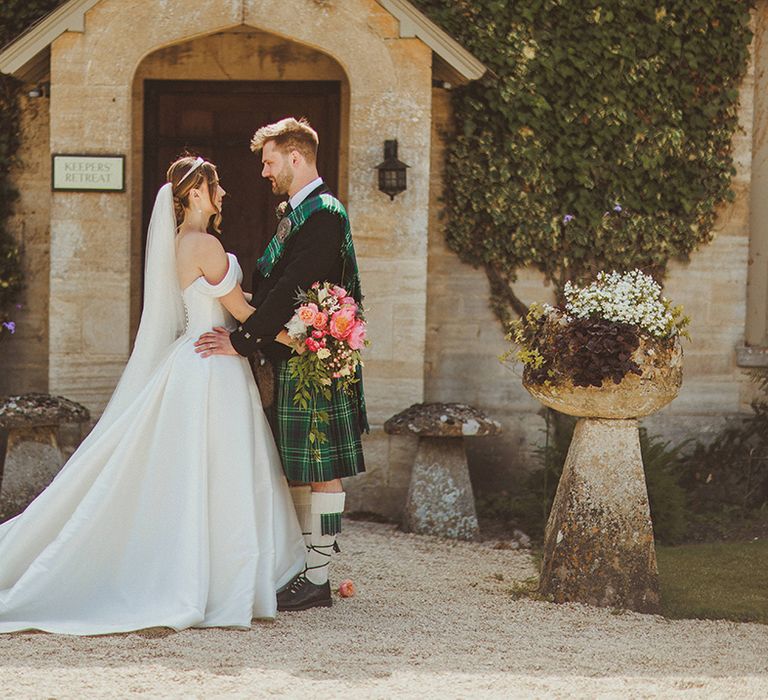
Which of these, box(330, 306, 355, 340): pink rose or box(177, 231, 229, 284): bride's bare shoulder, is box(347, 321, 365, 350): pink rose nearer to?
box(330, 306, 355, 340): pink rose

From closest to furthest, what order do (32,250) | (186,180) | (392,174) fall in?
1. (186,180)
2. (392,174)
3. (32,250)

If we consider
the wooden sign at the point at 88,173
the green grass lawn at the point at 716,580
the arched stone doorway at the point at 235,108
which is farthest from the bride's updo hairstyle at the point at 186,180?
the arched stone doorway at the point at 235,108

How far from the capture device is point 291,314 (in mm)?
5055

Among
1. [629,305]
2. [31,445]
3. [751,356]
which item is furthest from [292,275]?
[751,356]

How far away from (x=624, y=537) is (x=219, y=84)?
468 cm

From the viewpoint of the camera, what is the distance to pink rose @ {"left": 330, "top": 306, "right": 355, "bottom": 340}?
16.4 ft

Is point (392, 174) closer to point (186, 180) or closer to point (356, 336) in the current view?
point (186, 180)

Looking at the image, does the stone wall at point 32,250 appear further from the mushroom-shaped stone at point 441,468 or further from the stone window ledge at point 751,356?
the stone window ledge at point 751,356

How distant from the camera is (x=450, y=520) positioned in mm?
7180

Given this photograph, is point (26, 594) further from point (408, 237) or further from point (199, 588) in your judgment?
point (408, 237)

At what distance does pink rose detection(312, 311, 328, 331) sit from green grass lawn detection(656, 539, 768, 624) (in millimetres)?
1976

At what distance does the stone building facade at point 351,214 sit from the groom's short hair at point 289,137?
2.39 m

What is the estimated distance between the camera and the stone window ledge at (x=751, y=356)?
834cm

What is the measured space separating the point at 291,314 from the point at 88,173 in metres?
2.95
